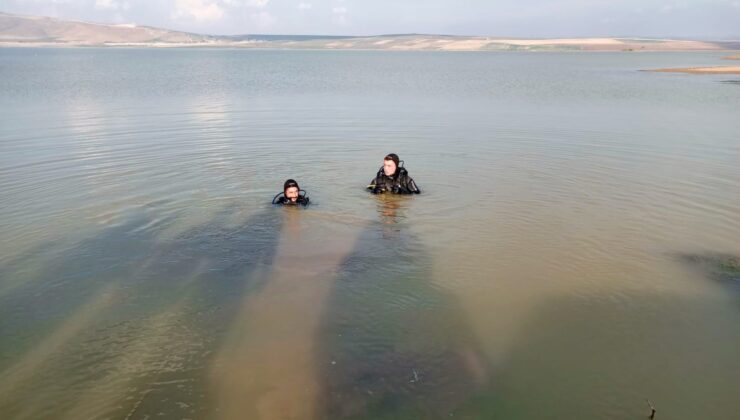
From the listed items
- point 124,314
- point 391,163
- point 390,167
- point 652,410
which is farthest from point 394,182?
point 652,410

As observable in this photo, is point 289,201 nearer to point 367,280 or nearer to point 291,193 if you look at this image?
point 291,193

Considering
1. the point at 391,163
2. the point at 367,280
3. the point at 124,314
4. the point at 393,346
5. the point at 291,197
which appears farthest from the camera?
the point at 391,163

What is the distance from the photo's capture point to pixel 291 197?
12766mm

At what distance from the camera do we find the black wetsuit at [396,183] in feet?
45.2

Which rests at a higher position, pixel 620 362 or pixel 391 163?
pixel 391 163

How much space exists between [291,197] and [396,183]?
280cm

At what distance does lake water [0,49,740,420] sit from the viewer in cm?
607

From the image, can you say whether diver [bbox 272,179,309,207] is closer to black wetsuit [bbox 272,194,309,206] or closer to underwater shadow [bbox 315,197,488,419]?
black wetsuit [bbox 272,194,309,206]

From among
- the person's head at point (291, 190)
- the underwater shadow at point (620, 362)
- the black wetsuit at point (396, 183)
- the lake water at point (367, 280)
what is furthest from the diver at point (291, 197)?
the underwater shadow at point (620, 362)

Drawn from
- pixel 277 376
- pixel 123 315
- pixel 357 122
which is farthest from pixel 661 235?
pixel 357 122

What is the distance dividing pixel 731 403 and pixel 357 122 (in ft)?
68.6

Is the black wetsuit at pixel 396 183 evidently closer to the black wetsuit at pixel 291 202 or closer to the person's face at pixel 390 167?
the person's face at pixel 390 167

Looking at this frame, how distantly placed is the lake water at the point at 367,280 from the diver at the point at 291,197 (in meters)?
0.53

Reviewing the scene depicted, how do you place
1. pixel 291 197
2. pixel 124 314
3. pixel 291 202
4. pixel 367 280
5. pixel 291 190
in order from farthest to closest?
pixel 291 202, pixel 291 197, pixel 291 190, pixel 367 280, pixel 124 314
